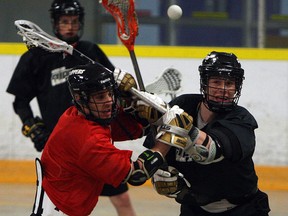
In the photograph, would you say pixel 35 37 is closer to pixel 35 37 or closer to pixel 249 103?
pixel 35 37

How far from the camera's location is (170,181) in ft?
10.7

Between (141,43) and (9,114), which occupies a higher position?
(141,43)

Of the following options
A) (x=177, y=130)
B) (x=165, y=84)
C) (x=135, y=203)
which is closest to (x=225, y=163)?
(x=177, y=130)

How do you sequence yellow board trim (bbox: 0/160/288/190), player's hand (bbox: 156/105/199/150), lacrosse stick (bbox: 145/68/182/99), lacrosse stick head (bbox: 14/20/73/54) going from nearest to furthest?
player's hand (bbox: 156/105/199/150) < lacrosse stick head (bbox: 14/20/73/54) < lacrosse stick (bbox: 145/68/182/99) < yellow board trim (bbox: 0/160/288/190)

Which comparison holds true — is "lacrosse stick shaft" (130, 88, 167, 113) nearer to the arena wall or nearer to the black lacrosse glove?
the black lacrosse glove

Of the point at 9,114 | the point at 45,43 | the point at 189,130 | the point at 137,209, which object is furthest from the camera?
the point at 9,114

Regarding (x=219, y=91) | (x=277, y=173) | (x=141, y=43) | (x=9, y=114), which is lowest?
(x=277, y=173)

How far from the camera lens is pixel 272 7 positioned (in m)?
7.05

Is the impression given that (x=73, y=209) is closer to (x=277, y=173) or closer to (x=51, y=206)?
(x=51, y=206)

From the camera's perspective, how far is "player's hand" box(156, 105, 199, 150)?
3.05m

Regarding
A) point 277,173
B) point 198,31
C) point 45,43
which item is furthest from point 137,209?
point 45,43

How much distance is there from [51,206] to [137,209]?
8.40 ft

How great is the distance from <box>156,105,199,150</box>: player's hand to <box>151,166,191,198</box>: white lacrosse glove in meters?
0.21

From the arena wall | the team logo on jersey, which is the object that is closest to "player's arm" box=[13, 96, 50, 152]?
the team logo on jersey
